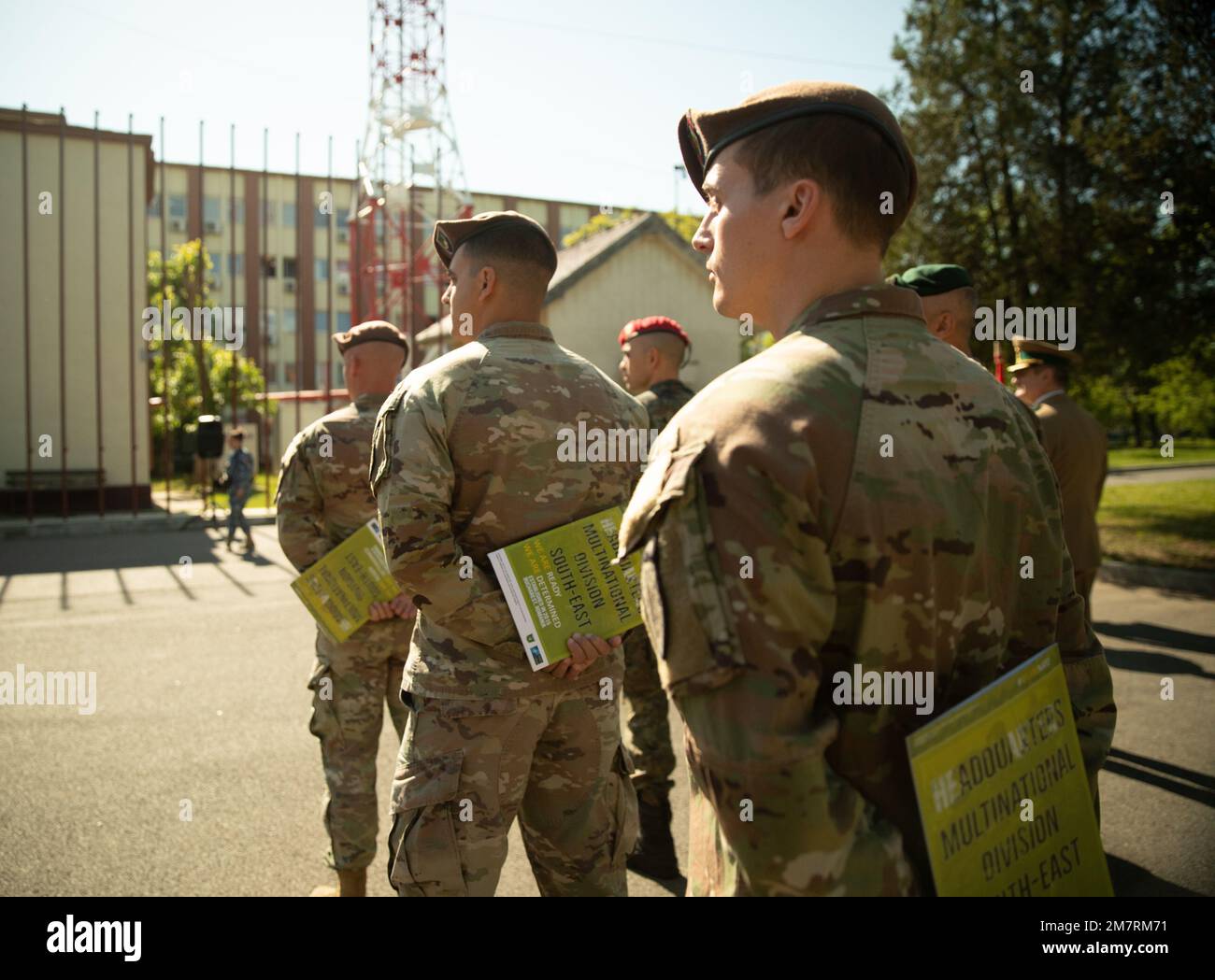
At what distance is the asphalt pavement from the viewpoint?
3967mm

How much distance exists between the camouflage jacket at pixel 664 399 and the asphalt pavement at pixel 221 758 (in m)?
2.05

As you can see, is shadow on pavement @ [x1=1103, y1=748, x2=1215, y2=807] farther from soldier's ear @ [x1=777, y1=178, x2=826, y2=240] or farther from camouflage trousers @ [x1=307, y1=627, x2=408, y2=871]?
soldier's ear @ [x1=777, y1=178, x2=826, y2=240]

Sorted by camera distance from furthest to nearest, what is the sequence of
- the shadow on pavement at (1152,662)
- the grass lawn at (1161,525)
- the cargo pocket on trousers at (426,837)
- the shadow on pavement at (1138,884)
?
the grass lawn at (1161,525) → the shadow on pavement at (1152,662) → the shadow on pavement at (1138,884) → the cargo pocket on trousers at (426,837)

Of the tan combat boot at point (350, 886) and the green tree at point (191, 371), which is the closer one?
the tan combat boot at point (350, 886)

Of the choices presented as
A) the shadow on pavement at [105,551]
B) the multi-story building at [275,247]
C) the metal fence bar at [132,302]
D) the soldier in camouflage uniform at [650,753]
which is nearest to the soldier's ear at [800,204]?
the soldier in camouflage uniform at [650,753]

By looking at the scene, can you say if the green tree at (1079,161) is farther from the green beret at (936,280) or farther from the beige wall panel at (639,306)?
the green beret at (936,280)

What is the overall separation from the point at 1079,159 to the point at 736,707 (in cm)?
1658

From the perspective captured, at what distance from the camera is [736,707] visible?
1283mm

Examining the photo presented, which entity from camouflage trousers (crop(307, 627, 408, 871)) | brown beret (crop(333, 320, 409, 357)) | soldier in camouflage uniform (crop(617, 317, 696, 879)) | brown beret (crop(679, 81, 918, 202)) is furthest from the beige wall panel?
brown beret (crop(679, 81, 918, 202))

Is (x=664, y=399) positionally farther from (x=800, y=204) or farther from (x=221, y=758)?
(x=800, y=204)

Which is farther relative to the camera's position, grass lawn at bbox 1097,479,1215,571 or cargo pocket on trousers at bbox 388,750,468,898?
grass lawn at bbox 1097,479,1215,571

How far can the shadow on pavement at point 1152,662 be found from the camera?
7266 mm

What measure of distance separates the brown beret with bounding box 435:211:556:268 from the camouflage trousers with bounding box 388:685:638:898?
4.65 feet
